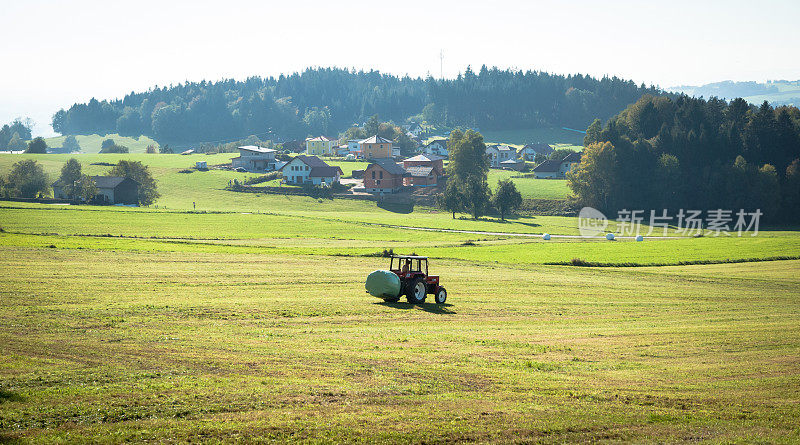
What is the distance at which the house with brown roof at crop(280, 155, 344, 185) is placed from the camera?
14662 cm

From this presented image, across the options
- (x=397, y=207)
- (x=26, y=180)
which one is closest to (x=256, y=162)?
(x=397, y=207)

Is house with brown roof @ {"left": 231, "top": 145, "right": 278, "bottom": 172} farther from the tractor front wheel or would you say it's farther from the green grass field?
the tractor front wheel

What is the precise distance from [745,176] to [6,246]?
372 ft

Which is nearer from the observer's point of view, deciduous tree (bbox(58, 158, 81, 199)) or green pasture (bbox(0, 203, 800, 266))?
green pasture (bbox(0, 203, 800, 266))

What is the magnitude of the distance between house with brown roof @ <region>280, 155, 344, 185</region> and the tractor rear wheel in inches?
4414

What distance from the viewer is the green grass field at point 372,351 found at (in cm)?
1623

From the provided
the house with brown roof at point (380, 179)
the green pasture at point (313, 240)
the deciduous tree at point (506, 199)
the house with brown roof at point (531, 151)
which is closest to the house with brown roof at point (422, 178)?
the house with brown roof at point (380, 179)

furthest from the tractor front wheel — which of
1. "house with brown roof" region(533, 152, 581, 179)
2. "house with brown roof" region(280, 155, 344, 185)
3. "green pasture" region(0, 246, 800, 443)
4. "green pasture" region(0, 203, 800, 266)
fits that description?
"house with brown roof" region(533, 152, 581, 179)

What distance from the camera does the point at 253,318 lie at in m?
28.8

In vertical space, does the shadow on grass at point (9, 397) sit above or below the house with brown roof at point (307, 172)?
below

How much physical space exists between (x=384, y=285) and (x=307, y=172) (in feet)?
383

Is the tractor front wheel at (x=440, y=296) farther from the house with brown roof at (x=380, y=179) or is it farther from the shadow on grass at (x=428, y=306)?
the house with brown roof at (x=380, y=179)

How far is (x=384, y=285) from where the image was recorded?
111 feet

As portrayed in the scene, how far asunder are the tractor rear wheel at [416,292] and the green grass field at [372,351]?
445 mm
